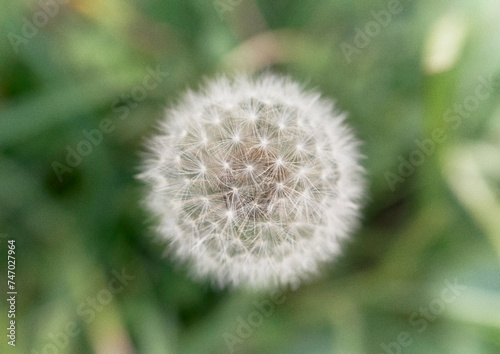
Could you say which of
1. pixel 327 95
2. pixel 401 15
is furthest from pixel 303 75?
pixel 401 15

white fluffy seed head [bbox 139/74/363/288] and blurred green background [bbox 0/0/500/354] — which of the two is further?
blurred green background [bbox 0/0/500/354]

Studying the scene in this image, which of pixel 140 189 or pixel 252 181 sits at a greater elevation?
pixel 140 189

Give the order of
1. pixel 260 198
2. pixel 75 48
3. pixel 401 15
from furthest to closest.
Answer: pixel 401 15
pixel 75 48
pixel 260 198

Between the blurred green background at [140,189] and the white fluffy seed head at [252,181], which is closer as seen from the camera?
the white fluffy seed head at [252,181]

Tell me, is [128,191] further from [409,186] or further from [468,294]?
[468,294]

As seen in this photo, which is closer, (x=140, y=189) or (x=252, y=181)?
(x=252, y=181)
